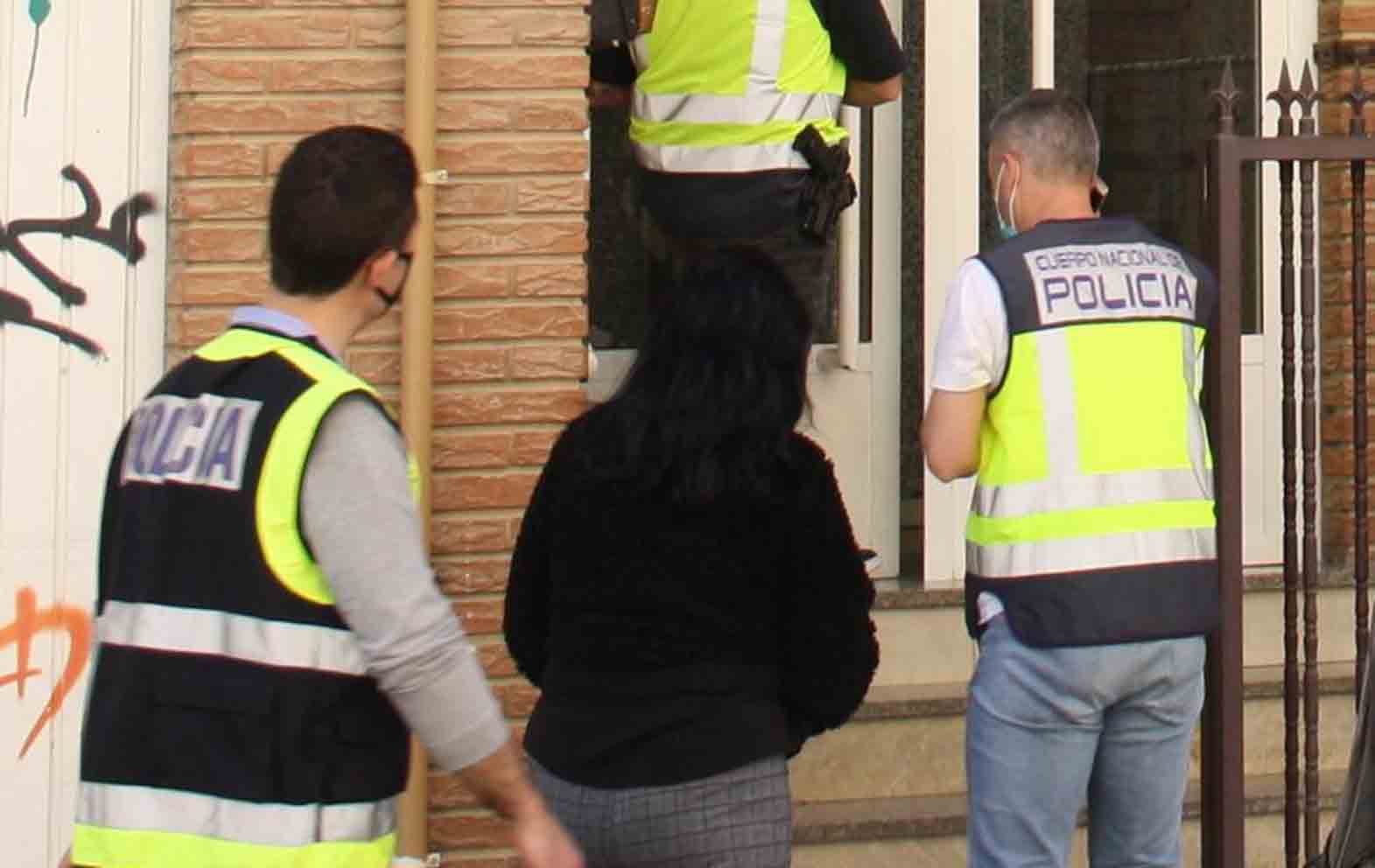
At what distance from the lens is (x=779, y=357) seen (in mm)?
3945

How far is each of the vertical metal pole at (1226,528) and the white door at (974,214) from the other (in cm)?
141

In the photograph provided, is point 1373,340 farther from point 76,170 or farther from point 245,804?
point 245,804

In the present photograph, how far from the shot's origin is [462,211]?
18.0ft

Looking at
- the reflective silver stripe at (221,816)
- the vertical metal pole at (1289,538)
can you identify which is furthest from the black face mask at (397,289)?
the vertical metal pole at (1289,538)

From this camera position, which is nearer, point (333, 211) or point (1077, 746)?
point (333, 211)

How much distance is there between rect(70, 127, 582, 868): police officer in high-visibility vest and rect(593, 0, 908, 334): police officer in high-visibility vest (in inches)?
89.2

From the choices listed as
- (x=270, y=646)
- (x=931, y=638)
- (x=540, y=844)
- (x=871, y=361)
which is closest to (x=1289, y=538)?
(x=931, y=638)

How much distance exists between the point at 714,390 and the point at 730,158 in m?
1.69

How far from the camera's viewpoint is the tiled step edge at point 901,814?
573 centimetres

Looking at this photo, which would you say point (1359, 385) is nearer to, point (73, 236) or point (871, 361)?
point (871, 361)

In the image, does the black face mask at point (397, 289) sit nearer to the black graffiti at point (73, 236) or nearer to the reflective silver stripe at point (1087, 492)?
the reflective silver stripe at point (1087, 492)

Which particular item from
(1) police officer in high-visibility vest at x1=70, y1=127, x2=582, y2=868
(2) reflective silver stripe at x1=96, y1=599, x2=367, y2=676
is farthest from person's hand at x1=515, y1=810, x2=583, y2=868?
(2) reflective silver stripe at x1=96, y1=599, x2=367, y2=676

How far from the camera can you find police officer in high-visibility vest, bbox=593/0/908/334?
550 cm

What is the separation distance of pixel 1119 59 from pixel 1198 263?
2479 mm
